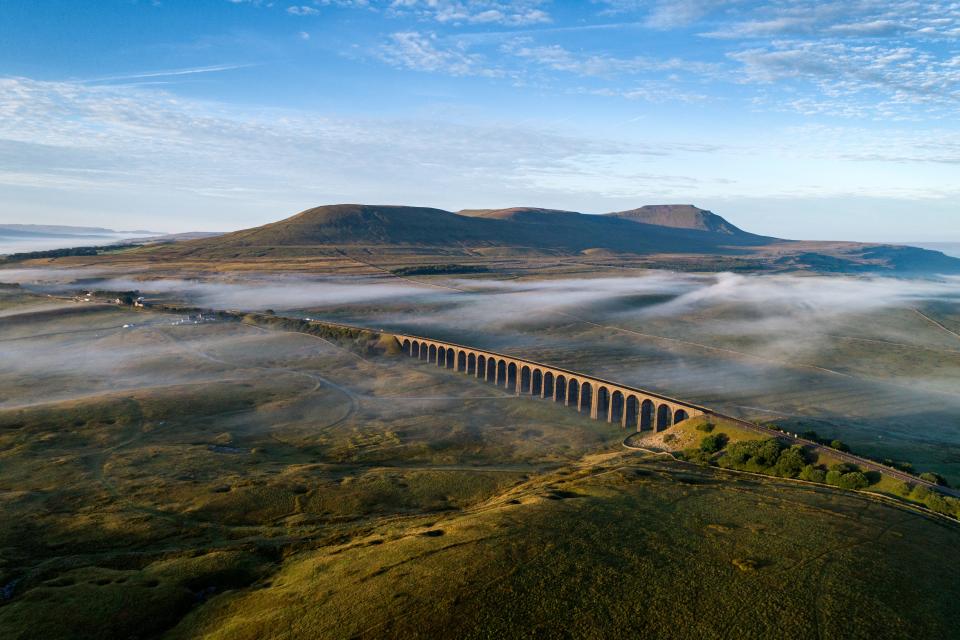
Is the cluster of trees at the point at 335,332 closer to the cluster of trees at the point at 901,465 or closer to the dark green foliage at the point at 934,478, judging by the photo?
the cluster of trees at the point at 901,465

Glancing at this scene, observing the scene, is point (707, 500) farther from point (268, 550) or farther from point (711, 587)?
point (268, 550)

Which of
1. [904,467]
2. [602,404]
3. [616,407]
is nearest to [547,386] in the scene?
[602,404]

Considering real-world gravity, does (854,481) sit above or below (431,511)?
above

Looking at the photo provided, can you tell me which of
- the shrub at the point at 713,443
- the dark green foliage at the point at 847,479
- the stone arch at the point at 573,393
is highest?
the dark green foliage at the point at 847,479

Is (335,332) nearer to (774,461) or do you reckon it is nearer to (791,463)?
(774,461)

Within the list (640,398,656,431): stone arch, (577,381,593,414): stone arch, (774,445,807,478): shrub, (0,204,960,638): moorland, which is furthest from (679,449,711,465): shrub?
(577,381,593,414): stone arch

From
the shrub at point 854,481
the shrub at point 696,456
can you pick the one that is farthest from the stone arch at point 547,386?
the shrub at point 854,481
